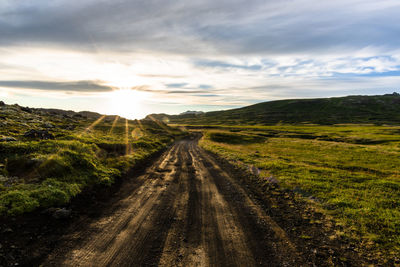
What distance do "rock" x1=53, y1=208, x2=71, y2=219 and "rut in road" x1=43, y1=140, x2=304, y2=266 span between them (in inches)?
45.6

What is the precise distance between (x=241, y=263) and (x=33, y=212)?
10630 mm

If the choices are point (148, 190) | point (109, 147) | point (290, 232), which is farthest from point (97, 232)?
point (109, 147)

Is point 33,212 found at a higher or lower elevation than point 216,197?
higher

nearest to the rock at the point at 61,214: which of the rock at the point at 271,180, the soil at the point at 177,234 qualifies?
the soil at the point at 177,234

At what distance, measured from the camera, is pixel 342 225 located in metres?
9.94

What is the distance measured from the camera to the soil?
23.1ft

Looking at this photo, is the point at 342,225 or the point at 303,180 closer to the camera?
the point at 342,225

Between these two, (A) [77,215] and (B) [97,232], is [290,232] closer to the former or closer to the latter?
(B) [97,232]

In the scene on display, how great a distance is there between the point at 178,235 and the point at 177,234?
0.09 m

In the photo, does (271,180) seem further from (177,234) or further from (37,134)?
(37,134)

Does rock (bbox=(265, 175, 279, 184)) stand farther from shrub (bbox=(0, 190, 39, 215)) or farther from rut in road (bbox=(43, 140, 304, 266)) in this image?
shrub (bbox=(0, 190, 39, 215))

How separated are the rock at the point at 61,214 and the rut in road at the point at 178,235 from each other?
116cm

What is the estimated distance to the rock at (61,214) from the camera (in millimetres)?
9415

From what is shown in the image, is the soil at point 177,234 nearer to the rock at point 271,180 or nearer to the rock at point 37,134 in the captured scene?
the rock at point 271,180
